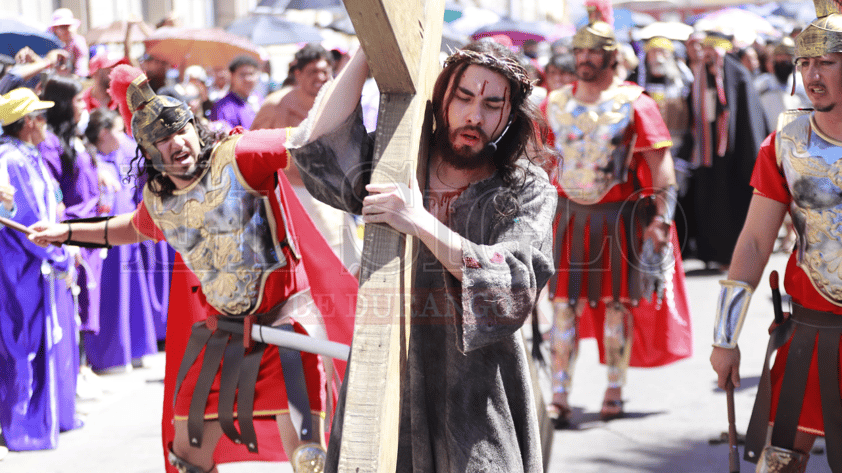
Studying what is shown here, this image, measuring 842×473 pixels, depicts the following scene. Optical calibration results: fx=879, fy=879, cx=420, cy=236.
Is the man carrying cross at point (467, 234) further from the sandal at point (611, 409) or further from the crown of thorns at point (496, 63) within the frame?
the sandal at point (611, 409)

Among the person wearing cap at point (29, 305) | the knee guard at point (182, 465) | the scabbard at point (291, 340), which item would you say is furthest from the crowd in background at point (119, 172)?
the knee guard at point (182, 465)

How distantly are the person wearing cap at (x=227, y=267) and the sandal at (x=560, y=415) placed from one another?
6.41 feet

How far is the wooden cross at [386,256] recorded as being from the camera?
5.64 ft

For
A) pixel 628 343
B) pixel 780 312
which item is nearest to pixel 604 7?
pixel 628 343

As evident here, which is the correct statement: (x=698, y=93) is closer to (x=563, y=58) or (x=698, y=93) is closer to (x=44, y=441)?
(x=563, y=58)

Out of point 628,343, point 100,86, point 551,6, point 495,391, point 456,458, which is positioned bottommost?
point 628,343

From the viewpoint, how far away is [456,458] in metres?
2.13

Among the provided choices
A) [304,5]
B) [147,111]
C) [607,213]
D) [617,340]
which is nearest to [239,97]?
[304,5]

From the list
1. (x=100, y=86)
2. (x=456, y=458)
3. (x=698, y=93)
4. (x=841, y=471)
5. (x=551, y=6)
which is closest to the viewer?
(x=456, y=458)

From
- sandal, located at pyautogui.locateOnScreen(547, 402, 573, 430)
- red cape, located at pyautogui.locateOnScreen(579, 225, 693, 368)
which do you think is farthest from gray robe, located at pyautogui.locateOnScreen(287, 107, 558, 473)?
red cape, located at pyautogui.locateOnScreen(579, 225, 693, 368)

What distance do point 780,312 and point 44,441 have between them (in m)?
3.66

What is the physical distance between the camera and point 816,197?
Answer: 2678mm

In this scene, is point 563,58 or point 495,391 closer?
point 495,391

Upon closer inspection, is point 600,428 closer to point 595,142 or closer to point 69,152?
point 595,142
